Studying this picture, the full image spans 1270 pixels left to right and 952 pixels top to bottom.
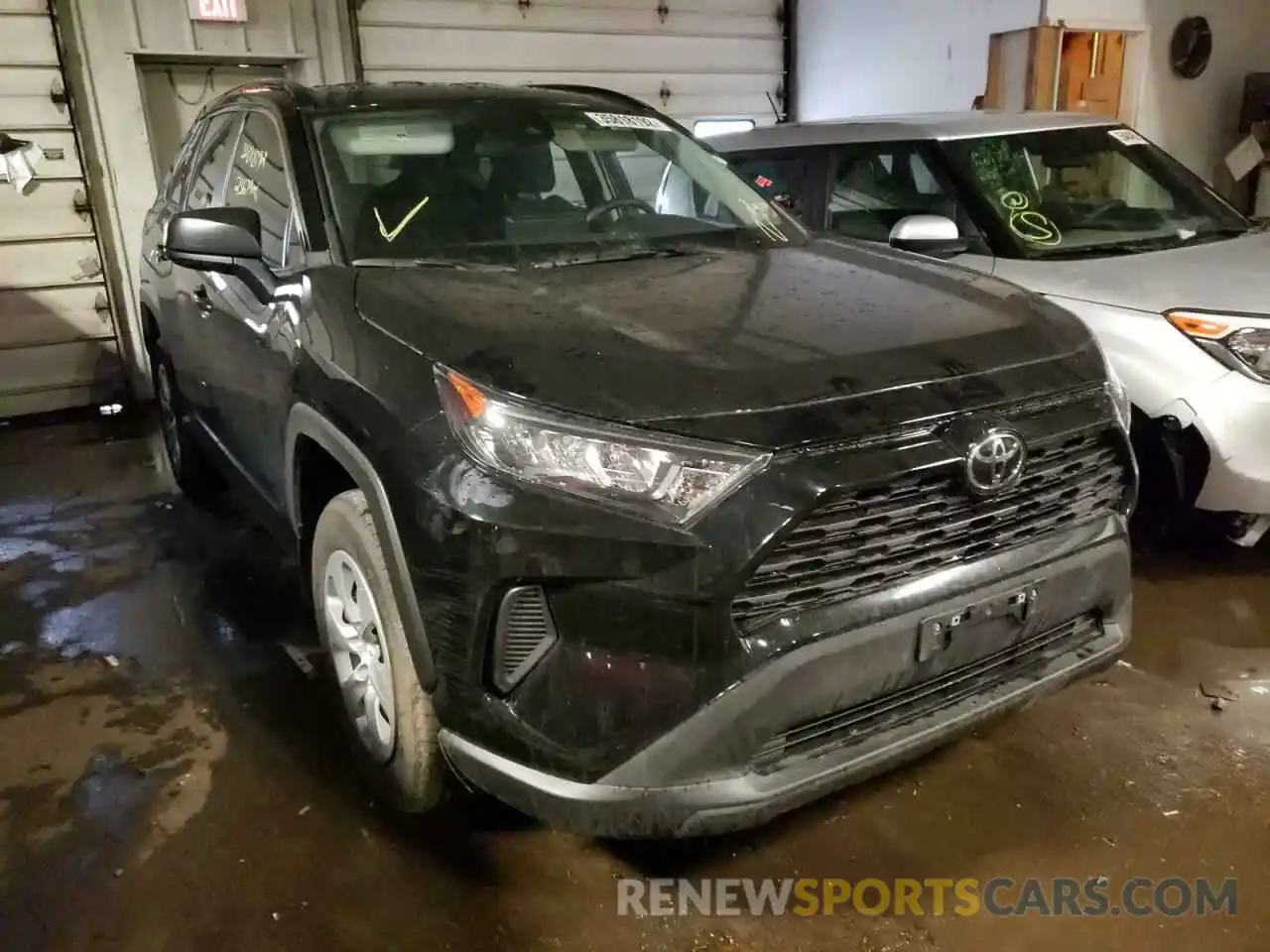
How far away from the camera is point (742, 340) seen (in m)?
1.92

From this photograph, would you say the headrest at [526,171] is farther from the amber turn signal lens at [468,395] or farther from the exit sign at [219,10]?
the exit sign at [219,10]

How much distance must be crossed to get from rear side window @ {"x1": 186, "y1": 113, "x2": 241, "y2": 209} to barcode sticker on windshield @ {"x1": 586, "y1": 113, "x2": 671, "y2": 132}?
1.13 m

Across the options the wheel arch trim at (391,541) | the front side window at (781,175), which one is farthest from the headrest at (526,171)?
the front side window at (781,175)

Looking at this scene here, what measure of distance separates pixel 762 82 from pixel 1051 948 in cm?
838

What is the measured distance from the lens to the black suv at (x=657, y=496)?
1655 mm

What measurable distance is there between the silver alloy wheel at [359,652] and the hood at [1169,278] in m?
2.52

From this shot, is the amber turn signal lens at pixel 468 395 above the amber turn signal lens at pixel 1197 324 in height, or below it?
above

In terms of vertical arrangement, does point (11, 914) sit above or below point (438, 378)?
below

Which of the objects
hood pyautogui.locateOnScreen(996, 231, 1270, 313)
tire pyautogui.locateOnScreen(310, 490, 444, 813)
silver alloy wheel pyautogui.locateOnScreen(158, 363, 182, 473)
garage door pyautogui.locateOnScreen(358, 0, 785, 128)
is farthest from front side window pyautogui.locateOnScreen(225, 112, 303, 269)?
garage door pyautogui.locateOnScreen(358, 0, 785, 128)

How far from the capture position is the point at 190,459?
4.39m

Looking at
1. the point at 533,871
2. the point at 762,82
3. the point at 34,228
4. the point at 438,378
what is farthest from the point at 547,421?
the point at 762,82

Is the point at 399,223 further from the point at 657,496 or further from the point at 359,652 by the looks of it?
the point at 657,496

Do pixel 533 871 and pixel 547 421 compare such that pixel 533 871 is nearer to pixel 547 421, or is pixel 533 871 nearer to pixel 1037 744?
pixel 547 421

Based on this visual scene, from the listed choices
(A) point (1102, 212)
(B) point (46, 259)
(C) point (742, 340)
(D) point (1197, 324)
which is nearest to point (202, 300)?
(C) point (742, 340)
